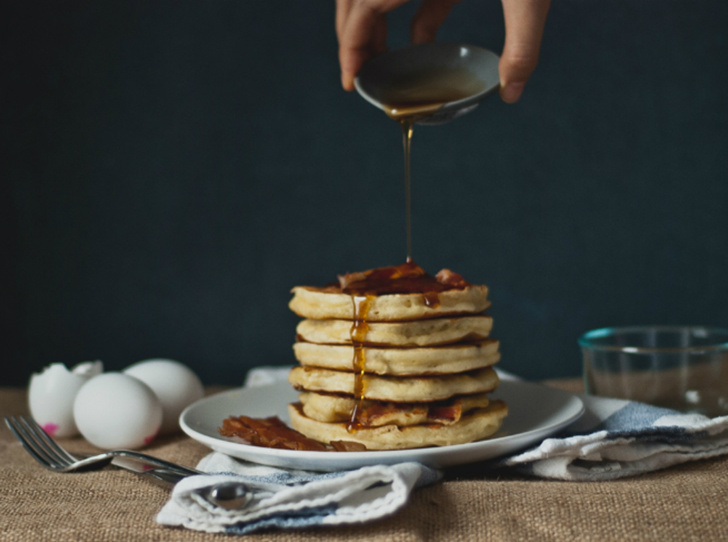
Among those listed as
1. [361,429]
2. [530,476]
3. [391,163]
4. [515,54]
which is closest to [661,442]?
[530,476]

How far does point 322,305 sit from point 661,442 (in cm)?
76

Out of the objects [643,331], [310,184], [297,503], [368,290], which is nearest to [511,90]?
[368,290]

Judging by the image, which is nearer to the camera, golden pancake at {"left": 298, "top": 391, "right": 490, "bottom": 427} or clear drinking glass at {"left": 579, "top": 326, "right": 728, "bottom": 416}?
golden pancake at {"left": 298, "top": 391, "right": 490, "bottom": 427}

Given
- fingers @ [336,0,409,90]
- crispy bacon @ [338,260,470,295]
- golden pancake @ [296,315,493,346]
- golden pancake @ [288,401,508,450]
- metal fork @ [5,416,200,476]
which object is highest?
fingers @ [336,0,409,90]

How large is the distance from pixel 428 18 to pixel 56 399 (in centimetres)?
160

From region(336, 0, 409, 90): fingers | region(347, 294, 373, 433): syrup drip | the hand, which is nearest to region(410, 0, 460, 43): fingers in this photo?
the hand

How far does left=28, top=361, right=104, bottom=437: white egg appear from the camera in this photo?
1.93 metres

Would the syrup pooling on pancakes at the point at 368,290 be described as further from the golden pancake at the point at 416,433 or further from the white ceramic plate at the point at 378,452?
the white ceramic plate at the point at 378,452

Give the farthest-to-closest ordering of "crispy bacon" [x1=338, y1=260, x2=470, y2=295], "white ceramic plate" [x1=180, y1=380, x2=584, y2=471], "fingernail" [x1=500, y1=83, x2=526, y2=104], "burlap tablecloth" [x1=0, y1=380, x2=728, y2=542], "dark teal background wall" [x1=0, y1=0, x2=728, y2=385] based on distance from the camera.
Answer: "dark teal background wall" [x1=0, y1=0, x2=728, y2=385], "fingernail" [x1=500, y1=83, x2=526, y2=104], "crispy bacon" [x1=338, y1=260, x2=470, y2=295], "white ceramic plate" [x1=180, y1=380, x2=584, y2=471], "burlap tablecloth" [x1=0, y1=380, x2=728, y2=542]

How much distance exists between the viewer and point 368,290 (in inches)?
61.1

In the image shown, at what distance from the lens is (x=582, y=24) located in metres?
3.21

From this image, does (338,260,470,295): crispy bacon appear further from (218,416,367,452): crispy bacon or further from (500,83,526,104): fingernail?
(500,83,526,104): fingernail

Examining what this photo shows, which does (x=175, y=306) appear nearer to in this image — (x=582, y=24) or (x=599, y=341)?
(x=599, y=341)

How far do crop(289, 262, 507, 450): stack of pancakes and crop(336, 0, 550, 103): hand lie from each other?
51cm
